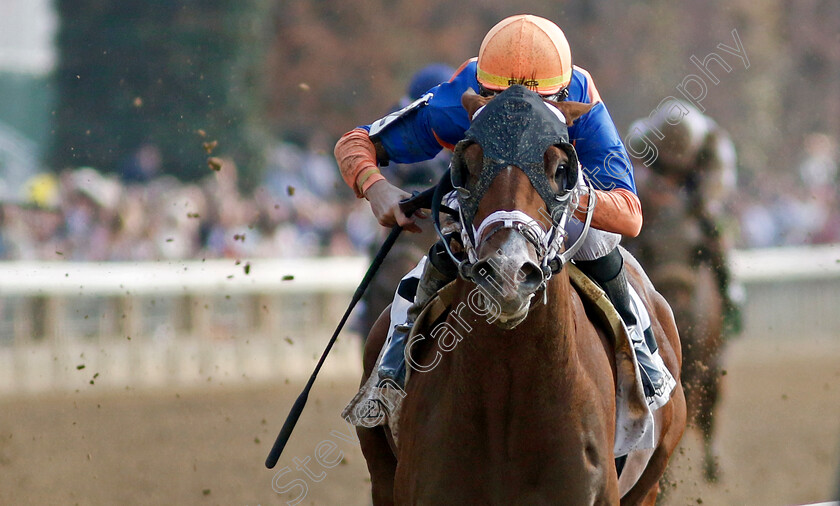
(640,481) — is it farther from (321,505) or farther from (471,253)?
(321,505)

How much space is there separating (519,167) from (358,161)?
36.0 inches

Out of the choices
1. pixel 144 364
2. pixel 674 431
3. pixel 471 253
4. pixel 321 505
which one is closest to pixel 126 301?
pixel 144 364

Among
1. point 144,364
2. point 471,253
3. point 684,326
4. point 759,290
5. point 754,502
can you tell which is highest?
point 471,253

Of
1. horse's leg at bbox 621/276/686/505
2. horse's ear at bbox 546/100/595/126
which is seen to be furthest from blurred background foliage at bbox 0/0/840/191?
horse's ear at bbox 546/100/595/126

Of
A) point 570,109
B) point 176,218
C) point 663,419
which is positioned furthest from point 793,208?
point 570,109

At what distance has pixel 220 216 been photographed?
39.0 feet

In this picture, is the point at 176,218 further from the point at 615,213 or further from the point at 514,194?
the point at 514,194

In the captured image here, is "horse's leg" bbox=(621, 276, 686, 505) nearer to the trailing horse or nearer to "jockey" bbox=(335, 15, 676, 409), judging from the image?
"jockey" bbox=(335, 15, 676, 409)

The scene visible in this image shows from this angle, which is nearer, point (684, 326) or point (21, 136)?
point (684, 326)

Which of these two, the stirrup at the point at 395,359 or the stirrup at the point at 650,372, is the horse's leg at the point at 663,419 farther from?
the stirrup at the point at 395,359

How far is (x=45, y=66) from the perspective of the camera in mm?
15891

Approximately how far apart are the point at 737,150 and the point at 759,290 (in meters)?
10.2

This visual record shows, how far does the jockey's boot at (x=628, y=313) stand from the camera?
11.1 ft

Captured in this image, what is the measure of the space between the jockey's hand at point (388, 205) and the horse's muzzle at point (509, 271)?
0.66m
